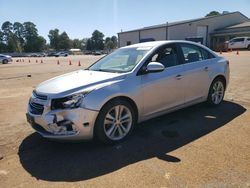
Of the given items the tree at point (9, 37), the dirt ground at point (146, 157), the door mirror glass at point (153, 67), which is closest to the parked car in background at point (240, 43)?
the dirt ground at point (146, 157)

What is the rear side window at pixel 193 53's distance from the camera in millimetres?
5594

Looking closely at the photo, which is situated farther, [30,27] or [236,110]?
[30,27]

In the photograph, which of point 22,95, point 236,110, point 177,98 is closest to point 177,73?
point 177,98

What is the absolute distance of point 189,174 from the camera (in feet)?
11.0

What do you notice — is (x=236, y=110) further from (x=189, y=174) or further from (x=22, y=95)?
(x=22, y=95)

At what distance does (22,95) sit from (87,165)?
5.95m

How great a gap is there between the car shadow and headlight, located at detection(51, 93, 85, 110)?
2.41 feet

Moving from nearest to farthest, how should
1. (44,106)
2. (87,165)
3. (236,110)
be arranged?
(87,165), (44,106), (236,110)

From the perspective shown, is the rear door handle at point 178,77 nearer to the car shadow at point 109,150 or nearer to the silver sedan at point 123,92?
the silver sedan at point 123,92

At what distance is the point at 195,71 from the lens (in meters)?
5.59

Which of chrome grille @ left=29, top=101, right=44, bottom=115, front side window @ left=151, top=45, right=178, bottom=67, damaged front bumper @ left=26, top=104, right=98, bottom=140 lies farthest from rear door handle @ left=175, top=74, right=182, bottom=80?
chrome grille @ left=29, top=101, right=44, bottom=115

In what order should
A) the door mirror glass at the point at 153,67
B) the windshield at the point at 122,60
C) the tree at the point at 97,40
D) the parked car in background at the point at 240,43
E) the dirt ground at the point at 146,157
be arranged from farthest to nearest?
the tree at the point at 97,40 < the parked car in background at the point at 240,43 < the windshield at the point at 122,60 < the door mirror glass at the point at 153,67 < the dirt ground at the point at 146,157

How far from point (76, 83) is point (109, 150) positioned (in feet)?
3.81

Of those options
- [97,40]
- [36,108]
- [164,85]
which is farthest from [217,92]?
[97,40]
